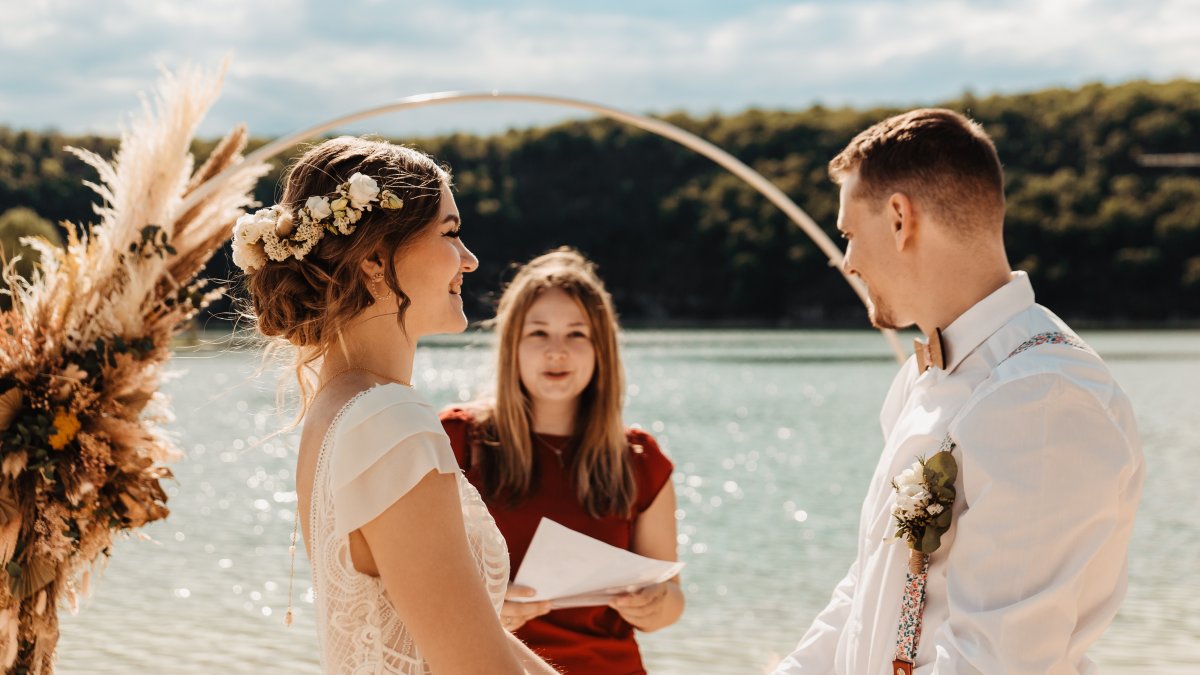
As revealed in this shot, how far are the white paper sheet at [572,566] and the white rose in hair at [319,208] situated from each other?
5.20ft

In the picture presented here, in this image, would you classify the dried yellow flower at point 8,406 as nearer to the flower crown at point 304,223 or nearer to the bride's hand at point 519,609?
the flower crown at point 304,223

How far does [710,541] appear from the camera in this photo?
15.7m

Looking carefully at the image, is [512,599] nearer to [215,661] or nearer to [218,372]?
[215,661]

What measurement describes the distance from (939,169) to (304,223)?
1281 mm

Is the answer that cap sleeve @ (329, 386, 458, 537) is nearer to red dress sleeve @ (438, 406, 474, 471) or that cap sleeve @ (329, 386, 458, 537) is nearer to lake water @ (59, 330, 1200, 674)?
lake water @ (59, 330, 1200, 674)

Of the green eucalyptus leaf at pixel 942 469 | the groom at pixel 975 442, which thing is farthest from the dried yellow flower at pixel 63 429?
the green eucalyptus leaf at pixel 942 469

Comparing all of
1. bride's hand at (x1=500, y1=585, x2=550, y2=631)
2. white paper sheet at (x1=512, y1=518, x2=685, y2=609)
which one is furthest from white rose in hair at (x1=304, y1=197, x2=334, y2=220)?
bride's hand at (x1=500, y1=585, x2=550, y2=631)

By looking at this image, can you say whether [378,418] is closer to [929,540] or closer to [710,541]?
[929,540]

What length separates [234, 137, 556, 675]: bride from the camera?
1.77 meters

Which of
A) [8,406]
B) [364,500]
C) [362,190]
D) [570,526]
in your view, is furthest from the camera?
[570,526]

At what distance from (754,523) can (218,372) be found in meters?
33.6

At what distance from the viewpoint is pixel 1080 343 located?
236 centimetres

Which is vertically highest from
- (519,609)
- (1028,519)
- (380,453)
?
(380,453)

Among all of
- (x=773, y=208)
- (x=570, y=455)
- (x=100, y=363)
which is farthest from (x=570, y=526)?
(x=773, y=208)
